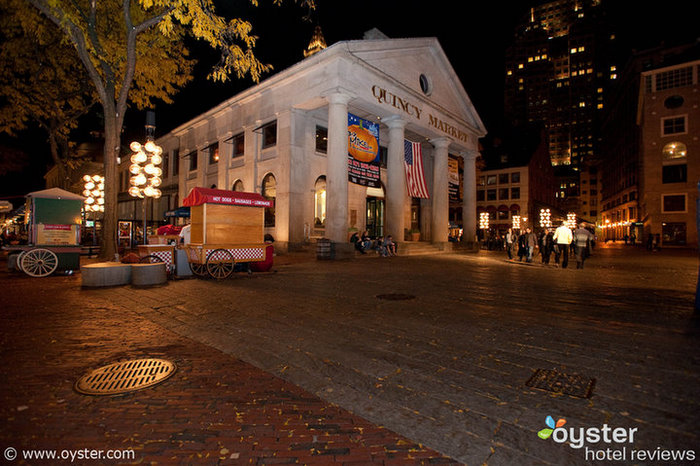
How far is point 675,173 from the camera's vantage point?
41906mm

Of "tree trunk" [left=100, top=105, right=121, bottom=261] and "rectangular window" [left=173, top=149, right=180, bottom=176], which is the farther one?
"rectangular window" [left=173, top=149, right=180, bottom=176]

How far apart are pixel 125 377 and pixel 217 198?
8.06m

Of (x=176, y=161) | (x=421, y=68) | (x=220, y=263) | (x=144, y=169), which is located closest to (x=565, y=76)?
(x=421, y=68)

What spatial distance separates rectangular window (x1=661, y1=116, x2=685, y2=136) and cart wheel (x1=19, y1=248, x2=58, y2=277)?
59979 millimetres

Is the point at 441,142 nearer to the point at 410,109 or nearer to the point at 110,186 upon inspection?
the point at 410,109

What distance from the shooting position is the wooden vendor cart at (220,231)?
10.7 metres

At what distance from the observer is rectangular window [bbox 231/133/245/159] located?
87.1 feet

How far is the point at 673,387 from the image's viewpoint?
3.13 m

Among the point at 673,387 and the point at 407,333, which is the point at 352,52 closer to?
the point at 407,333

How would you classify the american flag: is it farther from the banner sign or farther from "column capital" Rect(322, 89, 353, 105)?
the banner sign

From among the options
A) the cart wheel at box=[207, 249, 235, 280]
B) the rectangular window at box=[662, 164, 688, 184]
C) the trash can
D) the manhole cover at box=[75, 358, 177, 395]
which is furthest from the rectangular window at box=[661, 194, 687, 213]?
the manhole cover at box=[75, 358, 177, 395]

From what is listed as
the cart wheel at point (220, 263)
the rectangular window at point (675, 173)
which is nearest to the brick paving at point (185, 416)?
the cart wheel at point (220, 263)

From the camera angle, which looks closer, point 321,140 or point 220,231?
point 220,231

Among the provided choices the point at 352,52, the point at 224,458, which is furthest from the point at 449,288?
the point at 352,52
